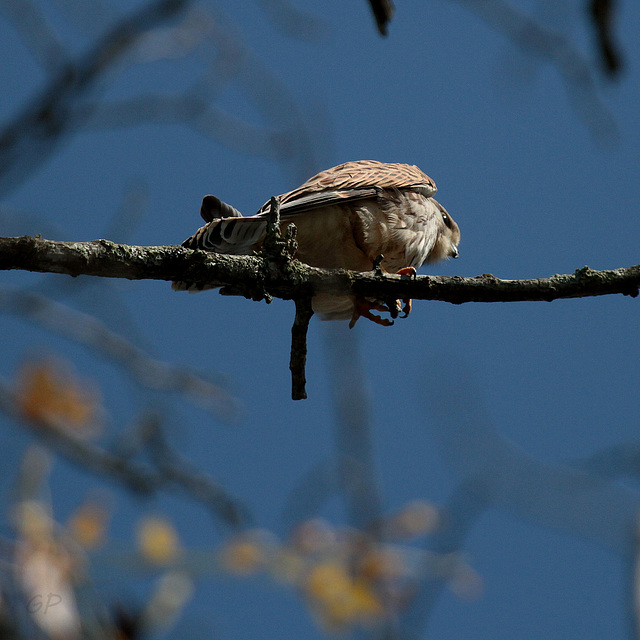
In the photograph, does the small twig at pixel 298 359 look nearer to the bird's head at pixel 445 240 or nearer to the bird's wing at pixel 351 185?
the bird's wing at pixel 351 185

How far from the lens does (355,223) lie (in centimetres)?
439

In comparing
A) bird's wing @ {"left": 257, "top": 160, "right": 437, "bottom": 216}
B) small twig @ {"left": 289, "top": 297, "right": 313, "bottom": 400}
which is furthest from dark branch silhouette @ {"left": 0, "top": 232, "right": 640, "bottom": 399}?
bird's wing @ {"left": 257, "top": 160, "right": 437, "bottom": 216}

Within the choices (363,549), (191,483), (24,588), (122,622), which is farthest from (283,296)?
(122,622)

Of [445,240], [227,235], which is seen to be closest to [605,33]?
[227,235]

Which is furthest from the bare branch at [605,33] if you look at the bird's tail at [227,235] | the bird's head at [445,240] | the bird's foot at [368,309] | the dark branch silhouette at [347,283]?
the bird's head at [445,240]

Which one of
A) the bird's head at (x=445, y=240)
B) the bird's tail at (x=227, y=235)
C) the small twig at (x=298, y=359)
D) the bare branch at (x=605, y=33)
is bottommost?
the small twig at (x=298, y=359)

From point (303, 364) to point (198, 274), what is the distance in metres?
0.58

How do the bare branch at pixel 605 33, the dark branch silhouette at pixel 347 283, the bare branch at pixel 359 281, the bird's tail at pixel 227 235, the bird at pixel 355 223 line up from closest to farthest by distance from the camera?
the bare branch at pixel 605 33
the bare branch at pixel 359 281
the dark branch silhouette at pixel 347 283
the bird's tail at pixel 227 235
the bird at pixel 355 223

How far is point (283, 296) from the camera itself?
318 cm

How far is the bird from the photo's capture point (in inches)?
163

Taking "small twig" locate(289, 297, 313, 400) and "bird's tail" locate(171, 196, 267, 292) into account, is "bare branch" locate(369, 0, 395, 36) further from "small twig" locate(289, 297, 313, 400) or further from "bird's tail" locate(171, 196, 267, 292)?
"bird's tail" locate(171, 196, 267, 292)

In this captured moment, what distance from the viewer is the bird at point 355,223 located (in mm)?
4141

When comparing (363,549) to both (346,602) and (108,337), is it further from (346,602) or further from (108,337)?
(108,337)

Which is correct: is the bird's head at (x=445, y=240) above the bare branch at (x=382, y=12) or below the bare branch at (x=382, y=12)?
above
